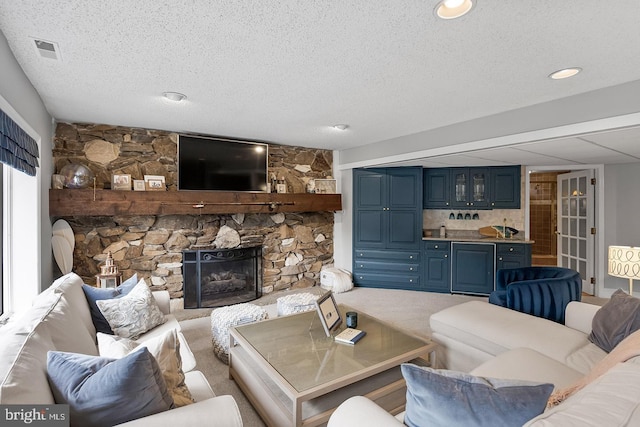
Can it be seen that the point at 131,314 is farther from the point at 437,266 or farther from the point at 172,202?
the point at 437,266

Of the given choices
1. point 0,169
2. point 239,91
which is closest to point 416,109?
point 239,91

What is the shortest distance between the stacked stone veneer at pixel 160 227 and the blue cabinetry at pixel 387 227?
0.91m

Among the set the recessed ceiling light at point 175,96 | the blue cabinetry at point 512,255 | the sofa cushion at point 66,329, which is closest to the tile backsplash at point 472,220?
the blue cabinetry at point 512,255

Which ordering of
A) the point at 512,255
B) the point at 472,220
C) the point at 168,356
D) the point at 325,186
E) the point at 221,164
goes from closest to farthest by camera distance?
the point at 168,356, the point at 221,164, the point at 512,255, the point at 325,186, the point at 472,220

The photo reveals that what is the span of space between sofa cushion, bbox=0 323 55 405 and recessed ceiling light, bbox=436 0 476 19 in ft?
7.27

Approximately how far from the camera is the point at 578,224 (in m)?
5.12

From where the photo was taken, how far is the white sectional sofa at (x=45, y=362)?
1.05 m

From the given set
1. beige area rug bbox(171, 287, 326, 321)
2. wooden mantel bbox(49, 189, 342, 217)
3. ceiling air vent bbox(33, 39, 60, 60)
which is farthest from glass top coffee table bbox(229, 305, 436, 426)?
ceiling air vent bbox(33, 39, 60, 60)

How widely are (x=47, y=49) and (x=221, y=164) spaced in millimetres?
2410

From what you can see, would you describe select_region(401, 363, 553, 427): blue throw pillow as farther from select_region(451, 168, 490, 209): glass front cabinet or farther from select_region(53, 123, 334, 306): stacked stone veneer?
select_region(451, 168, 490, 209): glass front cabinet

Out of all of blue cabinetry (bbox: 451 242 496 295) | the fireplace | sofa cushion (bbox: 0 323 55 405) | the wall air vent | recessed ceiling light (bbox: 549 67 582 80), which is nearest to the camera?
sofa cushion (bbox: 0 323 55 405)

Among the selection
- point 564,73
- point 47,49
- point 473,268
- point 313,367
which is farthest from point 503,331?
point 47,49

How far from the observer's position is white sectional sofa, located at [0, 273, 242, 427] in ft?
3.45

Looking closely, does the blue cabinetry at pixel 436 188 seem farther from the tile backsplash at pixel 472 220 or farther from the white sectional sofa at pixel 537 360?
the white sectional sofa at pixel 537 360
